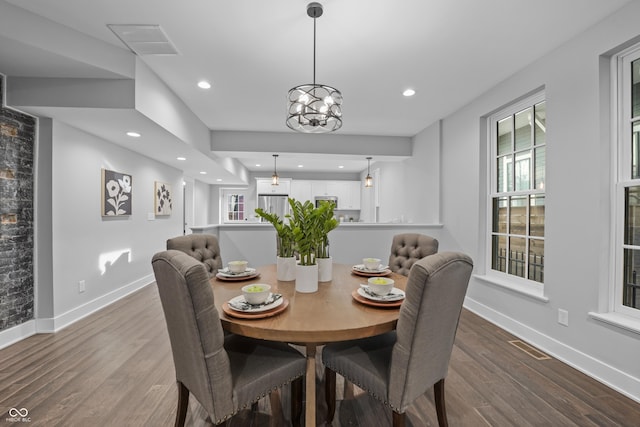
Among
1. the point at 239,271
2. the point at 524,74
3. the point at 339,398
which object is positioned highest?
the point at 524,74

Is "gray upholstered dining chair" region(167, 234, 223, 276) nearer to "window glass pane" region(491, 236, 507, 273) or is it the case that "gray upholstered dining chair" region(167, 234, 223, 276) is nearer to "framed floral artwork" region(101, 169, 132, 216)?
"framed floral artwork" region(101, 169, 132, 216)

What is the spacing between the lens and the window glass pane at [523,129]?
293cm

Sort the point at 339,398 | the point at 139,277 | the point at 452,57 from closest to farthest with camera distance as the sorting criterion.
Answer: the point at 339,398 → the point at 452,57 → the point at 139,277

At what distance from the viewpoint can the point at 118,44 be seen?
2.39m

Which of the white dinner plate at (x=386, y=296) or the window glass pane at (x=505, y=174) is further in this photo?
the window glass pane at (x=505, y=174)

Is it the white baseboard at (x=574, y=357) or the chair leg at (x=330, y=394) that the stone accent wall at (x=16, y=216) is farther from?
the white baseboard at (x=574, y=357)

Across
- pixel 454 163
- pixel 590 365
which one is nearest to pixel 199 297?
pixel 590 365

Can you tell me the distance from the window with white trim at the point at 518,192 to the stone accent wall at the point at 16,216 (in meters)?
4.64

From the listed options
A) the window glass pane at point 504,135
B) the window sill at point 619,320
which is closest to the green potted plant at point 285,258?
the window sill at point 619,320

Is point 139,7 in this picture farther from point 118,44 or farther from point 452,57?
point 452,57

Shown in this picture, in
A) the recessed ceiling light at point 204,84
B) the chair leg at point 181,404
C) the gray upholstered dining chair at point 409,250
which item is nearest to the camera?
the chair leg at point 181,404

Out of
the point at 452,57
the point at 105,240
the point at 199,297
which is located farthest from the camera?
the point at 105,240

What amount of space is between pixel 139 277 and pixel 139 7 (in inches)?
150

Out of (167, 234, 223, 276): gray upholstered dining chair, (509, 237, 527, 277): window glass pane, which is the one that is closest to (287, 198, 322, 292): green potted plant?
(167, 234, 223, 276): gray upholstered dining chair
